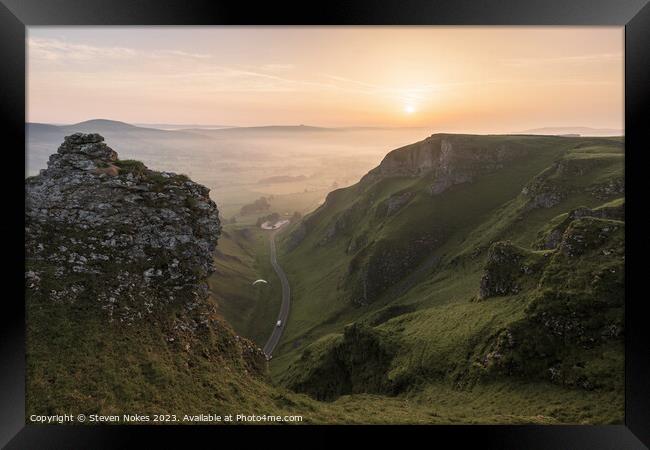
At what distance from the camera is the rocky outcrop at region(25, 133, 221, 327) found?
12234 millimetres

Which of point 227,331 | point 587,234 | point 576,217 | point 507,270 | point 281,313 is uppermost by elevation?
point 576,217

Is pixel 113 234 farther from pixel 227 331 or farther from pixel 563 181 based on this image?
→ pixel 563 181

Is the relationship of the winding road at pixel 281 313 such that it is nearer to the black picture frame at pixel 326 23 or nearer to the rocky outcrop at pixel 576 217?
the rocky outcrop at pixel 576 217

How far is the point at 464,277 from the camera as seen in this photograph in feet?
159

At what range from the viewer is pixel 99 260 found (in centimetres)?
1304

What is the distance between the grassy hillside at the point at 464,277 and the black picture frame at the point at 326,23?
404cm

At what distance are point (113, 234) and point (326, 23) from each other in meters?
11.9

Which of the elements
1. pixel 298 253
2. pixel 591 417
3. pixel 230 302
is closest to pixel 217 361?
pixel 591 417

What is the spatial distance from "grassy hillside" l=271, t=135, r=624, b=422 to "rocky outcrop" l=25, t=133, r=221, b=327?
18.3 m

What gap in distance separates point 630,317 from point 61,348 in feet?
59.8

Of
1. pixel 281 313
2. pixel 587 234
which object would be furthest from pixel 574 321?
pixel 281 313

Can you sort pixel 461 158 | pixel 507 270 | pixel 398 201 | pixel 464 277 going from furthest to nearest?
pixel 398 201
pixel 461 158
pixel 464 277
pixel 507 270

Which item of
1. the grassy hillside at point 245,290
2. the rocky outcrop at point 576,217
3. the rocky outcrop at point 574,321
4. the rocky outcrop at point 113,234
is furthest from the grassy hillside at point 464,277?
the rocky outcrop at point 113,234

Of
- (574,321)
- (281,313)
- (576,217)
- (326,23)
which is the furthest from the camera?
(281,313)
